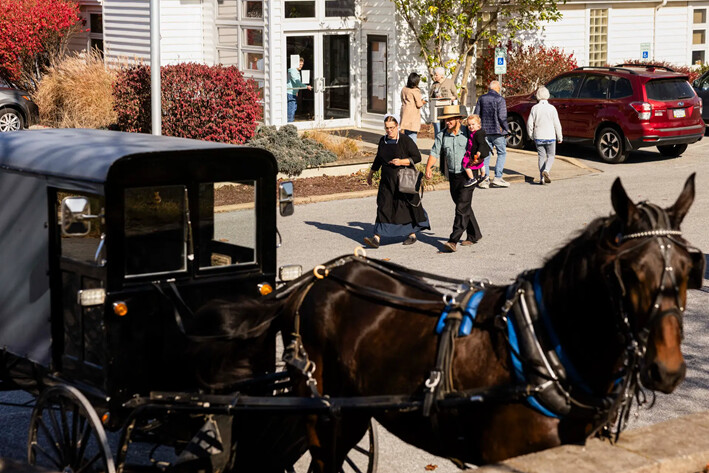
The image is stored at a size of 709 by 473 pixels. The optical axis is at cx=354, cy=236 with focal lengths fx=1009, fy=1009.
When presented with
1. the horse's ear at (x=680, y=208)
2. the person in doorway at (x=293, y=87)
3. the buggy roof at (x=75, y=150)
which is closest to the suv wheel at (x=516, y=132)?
the person in doorway at (x=293, y=87)

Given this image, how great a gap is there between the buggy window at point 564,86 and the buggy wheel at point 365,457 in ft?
55.4

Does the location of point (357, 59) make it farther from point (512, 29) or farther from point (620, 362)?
point (620, 362)

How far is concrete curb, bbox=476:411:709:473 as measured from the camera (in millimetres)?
4781

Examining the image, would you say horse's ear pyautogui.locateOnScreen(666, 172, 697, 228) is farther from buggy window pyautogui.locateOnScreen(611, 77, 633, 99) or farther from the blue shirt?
buggy window pyautogui.locateOnScreen(611, 77, 633, 99)

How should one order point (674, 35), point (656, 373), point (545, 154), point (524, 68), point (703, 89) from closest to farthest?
point (656, 373) → point (545, 154) → point (703, 89) → point (524, 68) → point (674, 35)

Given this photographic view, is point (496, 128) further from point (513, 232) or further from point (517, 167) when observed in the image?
point (513, 232)

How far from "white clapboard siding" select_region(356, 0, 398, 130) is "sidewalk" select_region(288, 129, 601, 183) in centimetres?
225

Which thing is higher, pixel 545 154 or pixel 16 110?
pixel 16 110

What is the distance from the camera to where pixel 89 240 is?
643cm

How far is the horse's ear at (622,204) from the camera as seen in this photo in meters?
4.59

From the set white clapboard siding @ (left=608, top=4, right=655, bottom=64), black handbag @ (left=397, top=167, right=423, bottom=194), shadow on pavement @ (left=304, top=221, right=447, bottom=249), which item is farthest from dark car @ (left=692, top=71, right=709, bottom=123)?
black handbag @ (left=397, top=167, right=423, bottom=194)

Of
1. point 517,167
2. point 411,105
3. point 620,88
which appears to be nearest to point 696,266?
point 411,105

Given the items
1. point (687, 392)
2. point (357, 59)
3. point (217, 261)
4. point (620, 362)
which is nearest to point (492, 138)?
point (357, 59)

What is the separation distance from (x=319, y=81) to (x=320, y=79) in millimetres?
61
